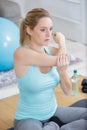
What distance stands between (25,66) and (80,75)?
136cm

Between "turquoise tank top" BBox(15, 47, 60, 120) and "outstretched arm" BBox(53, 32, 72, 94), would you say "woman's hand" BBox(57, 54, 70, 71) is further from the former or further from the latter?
"turquoise tank top" BBox(15, 47, 60, 120)

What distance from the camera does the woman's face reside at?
168cm

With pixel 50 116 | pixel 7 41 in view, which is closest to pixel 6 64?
pixel 7 41

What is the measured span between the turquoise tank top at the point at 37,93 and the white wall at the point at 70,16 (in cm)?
225

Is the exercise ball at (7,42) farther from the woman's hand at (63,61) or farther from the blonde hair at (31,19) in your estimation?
the woman's hand at (63,61)

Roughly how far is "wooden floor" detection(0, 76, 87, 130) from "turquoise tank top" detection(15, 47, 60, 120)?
18.4 inches

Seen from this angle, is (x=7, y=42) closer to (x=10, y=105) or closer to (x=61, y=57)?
(x=10, y=105)

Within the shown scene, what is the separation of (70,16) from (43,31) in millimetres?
2522

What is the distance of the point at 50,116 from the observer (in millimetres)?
1829

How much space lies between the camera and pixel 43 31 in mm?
1688

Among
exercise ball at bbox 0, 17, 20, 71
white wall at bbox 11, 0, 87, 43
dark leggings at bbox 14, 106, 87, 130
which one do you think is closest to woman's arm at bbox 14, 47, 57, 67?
dark leggings at bbox 14, 106, 87, 130

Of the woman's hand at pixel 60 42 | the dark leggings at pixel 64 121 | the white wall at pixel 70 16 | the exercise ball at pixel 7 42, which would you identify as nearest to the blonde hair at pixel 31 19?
the woman's hand at pixel 60 42

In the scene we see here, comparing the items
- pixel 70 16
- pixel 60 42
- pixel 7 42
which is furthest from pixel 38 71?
pixel 70 16

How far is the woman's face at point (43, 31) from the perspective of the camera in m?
1.68
